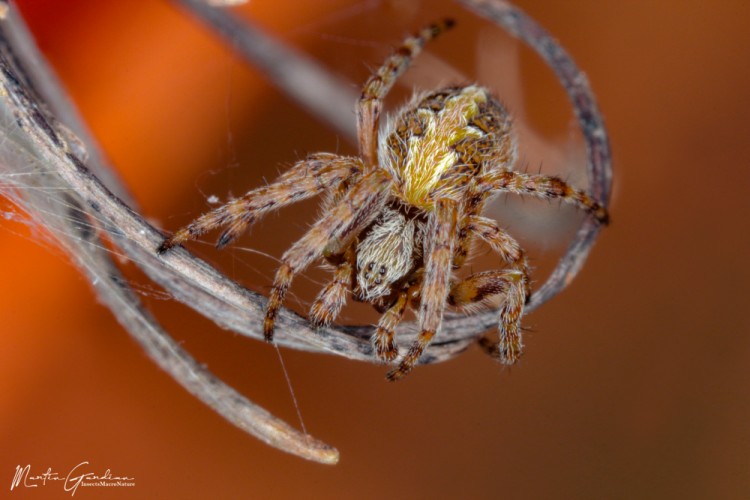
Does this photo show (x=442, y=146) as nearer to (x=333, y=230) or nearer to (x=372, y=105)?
(x=372, y=105)

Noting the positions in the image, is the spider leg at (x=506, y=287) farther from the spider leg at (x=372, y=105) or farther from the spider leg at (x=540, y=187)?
the spider leg at (x=372, y=105)

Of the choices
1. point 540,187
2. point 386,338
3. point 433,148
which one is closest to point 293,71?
point 433,148

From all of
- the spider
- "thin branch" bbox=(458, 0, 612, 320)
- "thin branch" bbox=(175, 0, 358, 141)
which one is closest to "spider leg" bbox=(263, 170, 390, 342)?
the spider

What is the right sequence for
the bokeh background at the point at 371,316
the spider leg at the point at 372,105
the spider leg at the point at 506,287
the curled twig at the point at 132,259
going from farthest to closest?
the bokeh background at the point at 371,316 → the spider leg at the point at 372,105 → the spider leg at the point at 506,287 → the curled twig at the point at 132,259

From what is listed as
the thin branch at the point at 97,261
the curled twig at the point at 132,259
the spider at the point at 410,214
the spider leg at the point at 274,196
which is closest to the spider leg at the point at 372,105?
the spider at the point at 410,214

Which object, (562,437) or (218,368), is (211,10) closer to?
(218,368)

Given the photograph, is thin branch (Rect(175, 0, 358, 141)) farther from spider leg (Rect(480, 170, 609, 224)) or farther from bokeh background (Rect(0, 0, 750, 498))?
spider leg (Rect(480, 170, 609, 224))

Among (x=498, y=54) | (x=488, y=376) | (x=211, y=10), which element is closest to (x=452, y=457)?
(x=488, y=376)
